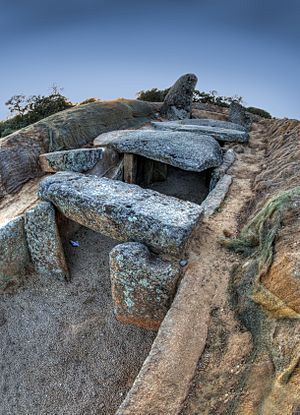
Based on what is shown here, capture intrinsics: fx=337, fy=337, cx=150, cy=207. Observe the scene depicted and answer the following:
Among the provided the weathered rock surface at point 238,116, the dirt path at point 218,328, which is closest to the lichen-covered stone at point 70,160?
the dirt path at point 218,328

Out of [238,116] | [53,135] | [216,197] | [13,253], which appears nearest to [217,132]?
[238,116]

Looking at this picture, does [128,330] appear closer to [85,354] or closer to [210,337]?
[85,354]

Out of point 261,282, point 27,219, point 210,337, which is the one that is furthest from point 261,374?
point 27,219

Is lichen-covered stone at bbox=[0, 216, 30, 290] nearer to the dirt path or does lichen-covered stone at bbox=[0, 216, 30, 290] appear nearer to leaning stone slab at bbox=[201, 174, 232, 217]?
the dirt path

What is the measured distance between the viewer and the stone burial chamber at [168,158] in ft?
25.0

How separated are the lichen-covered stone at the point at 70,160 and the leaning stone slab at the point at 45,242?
53.2 inches

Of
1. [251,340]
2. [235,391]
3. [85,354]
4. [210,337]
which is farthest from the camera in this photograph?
[85,354]

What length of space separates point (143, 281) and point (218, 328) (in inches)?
48.9

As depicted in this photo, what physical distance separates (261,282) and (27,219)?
4221 millimetres

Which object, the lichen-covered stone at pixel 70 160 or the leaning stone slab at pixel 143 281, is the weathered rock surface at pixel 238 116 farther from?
the leaning stone slab at pixel 143 281

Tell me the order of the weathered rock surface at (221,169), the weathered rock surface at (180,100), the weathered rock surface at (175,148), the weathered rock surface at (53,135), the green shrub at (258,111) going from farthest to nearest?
the green shrub at (258,111), the weathered rock surface at (180,100), the weathered rock surface at (221,169), the weathered rock surface at (175,148), the weathered rock surface at (53,135)

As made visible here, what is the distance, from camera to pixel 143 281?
4660mm

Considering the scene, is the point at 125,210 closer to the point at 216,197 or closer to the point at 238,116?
the point at 216,197

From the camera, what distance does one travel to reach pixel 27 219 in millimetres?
6117
